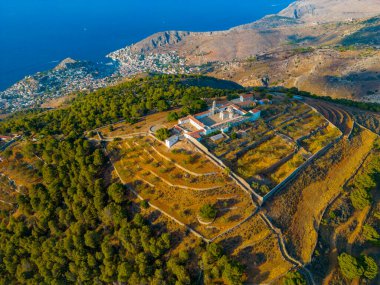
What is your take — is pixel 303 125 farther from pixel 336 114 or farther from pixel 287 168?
pixel 287 168

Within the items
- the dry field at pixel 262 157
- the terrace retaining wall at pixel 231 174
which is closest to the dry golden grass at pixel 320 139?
the dry field at pixel 262 157

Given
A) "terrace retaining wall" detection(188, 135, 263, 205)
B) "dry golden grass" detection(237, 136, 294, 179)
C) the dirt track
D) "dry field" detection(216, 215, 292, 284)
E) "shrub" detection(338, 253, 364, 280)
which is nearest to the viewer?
"dry field" detection(216, 215, 292, 284)

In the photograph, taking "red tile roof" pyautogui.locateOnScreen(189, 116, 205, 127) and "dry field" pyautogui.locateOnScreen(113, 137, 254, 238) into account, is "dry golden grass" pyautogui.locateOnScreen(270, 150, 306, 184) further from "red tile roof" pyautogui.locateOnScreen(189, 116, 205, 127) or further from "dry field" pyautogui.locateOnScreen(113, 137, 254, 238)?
"red tile roof" pyautogui.locateOnScreen(189, 116, 205, 127)

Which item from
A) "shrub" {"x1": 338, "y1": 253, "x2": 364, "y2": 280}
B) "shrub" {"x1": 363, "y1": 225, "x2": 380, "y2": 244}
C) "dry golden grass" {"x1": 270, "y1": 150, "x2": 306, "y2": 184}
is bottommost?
"shrub" {"x1": 363, "y1": 225, "x2": 380, "y2": 244}

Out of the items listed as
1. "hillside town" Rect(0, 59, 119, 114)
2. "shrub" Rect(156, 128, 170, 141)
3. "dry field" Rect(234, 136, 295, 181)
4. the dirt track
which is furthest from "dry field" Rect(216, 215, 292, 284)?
"hillside town" Rect(0, 59, 119, 114)

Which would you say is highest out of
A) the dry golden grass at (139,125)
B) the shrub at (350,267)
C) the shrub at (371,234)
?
the dry golden grass at (139,125)

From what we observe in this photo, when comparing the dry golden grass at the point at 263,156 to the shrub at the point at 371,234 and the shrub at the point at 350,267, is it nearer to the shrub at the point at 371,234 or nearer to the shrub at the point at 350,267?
the shrub at the point at 371,234
